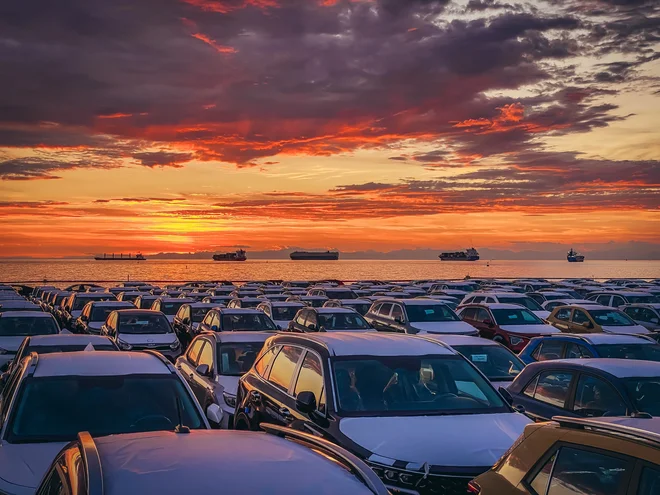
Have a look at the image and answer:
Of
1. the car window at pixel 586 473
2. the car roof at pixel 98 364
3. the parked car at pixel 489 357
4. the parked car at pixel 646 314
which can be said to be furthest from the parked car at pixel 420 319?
the car window at pixel 586 473

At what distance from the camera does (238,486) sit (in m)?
3.19

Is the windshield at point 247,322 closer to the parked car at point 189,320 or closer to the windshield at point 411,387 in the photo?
the parked car at point 189,320

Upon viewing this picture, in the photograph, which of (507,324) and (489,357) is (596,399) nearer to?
(489,357)

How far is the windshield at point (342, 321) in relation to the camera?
20.6 m

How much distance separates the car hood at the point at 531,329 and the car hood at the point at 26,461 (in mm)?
15651

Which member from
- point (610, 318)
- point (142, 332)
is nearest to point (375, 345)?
point (142, 332)

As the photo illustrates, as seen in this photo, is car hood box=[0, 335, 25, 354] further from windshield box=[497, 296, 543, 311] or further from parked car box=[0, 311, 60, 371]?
windshield box=[497, 296, 543, 311]

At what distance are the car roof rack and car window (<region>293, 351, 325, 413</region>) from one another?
293 cm

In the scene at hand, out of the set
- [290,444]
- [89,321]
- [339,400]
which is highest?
[290,444]

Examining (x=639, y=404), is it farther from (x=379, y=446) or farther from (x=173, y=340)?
(x=173, y=340)

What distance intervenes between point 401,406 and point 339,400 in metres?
0.61

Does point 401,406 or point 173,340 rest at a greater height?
point 401,406

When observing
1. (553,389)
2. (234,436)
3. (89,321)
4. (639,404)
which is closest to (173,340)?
(89,321)

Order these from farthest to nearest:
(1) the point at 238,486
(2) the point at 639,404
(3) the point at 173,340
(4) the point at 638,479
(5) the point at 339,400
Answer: (3) the point at 173,340 < (2) the point at 639,404 < (5) the point at 339,400 < (4) the point at 638,479 < (1) the point at 238,486
